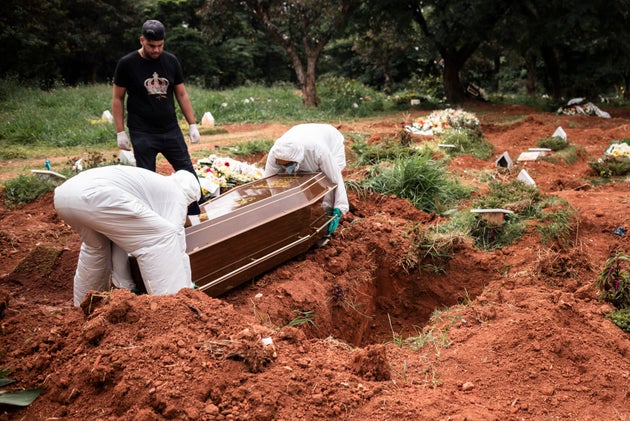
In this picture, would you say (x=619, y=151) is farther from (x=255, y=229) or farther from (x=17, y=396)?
(x=17, y=396)

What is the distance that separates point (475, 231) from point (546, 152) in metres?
4.24

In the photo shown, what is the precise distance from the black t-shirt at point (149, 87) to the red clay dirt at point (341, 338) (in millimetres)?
1353

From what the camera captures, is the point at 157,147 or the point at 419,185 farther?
the point at 419,185

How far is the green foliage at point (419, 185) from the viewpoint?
21.3 feet

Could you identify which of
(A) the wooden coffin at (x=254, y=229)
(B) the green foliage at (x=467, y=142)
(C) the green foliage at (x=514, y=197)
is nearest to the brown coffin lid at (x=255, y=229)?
(A) the wooden coffin at (x=254, y=229)

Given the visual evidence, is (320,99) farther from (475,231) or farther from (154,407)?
(154,407)

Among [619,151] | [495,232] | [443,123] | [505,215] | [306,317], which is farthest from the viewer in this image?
[443,123]

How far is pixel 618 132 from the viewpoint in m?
10.8

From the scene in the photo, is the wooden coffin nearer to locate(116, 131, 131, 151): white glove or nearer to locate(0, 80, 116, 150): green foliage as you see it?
locate(116, 131, 131, 151): white glove

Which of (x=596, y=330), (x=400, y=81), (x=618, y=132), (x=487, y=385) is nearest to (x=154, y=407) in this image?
(x=487, y=385)

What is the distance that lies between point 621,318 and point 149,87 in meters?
4.10

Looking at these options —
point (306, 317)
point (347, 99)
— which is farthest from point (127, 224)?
point (347, 99)

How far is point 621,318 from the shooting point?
3553mm

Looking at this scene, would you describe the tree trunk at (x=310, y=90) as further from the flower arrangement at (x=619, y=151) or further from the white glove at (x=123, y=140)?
the white glove at (x=123, y=140)
